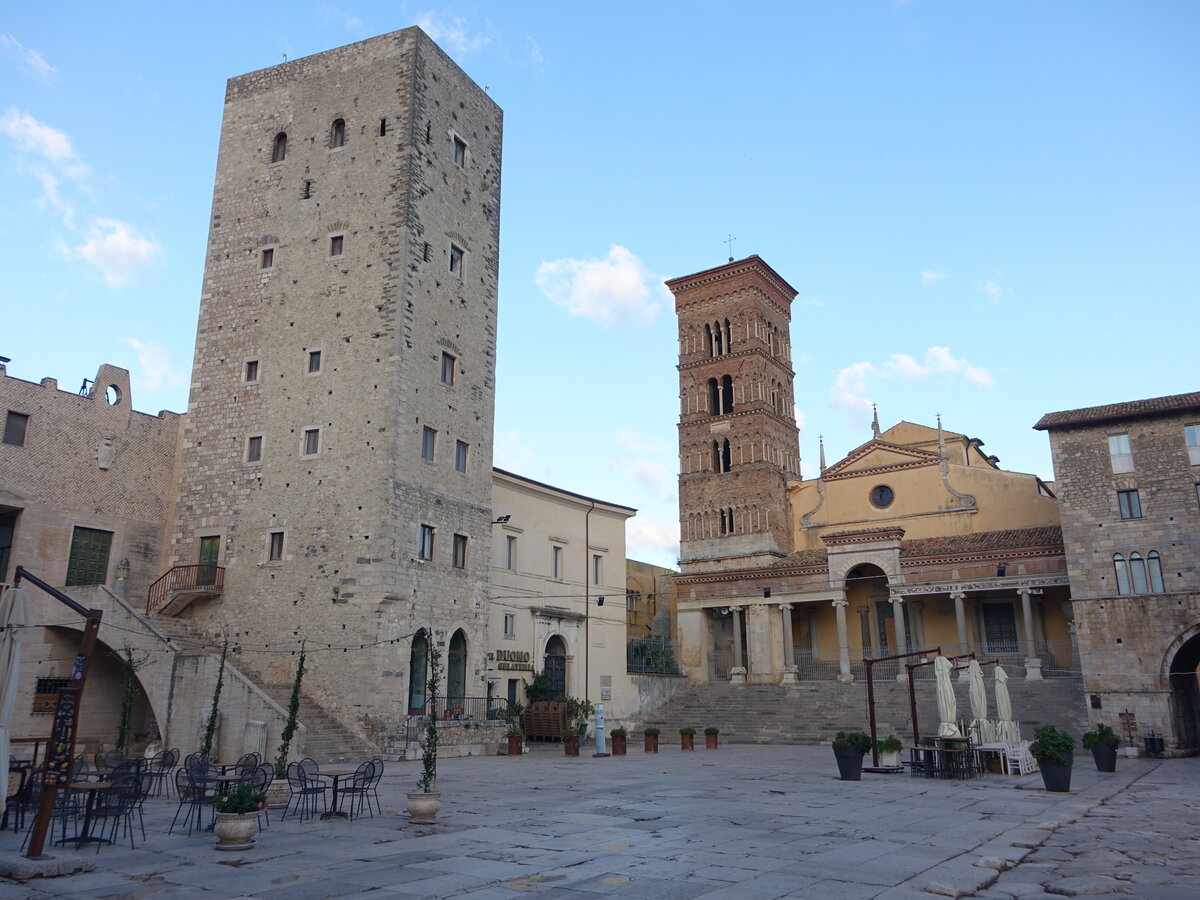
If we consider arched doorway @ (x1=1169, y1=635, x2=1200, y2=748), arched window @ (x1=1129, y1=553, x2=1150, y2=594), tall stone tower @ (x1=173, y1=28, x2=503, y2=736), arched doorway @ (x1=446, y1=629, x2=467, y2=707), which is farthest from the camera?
arched window @ (x1=1129, y1=553, x2=1150, y2=594)

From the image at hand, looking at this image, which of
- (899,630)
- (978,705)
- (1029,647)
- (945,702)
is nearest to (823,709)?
(899,630)

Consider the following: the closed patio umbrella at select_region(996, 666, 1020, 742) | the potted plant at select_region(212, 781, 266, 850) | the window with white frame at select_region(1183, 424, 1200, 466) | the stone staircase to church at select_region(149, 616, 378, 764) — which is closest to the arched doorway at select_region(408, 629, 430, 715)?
the stone staircase to church at select_region(149, 616, 378, 764)

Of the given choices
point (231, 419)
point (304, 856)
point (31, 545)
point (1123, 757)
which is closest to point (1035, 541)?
point (1123, 757)

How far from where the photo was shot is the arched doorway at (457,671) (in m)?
27.1

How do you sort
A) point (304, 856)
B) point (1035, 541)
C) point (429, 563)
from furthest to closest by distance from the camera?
1. point (1035, 541)
2. point (429, 563)
3. point (304, 856)

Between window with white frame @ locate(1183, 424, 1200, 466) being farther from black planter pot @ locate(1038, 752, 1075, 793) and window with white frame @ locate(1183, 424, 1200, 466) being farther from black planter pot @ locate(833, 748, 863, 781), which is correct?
black planter pot @ locate(833, 748, 863, 781)

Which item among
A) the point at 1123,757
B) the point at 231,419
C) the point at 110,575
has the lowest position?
the point at 1123,757

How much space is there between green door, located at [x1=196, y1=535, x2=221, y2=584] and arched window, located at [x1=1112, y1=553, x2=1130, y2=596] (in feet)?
95.4

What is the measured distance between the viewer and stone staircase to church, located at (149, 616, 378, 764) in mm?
22531

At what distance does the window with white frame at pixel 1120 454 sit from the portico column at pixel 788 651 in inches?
613

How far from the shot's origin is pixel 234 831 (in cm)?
1051

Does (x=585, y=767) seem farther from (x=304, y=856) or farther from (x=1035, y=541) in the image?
(x=1035, y=541)

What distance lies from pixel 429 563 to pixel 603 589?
13.4m

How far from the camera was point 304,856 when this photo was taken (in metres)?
10.2
